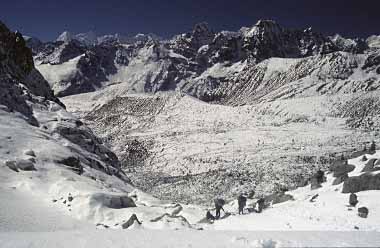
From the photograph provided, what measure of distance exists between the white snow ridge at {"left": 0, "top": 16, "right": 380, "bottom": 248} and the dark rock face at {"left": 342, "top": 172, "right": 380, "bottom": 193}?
0.20 ft

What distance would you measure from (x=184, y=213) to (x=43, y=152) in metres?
13.7

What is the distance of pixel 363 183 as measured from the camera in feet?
70.7

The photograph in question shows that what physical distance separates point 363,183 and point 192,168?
4508 cm

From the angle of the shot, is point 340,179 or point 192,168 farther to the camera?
point 192,168

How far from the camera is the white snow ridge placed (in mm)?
13921

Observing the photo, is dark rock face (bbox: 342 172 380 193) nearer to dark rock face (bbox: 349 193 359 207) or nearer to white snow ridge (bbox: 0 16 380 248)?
white snow ridge (bbox: 0 16 380 248)

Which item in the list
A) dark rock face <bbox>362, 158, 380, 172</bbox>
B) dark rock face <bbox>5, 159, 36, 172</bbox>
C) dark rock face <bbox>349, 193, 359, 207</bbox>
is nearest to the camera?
dark rock face <bbox>349, 193, 359, 207</bbox>

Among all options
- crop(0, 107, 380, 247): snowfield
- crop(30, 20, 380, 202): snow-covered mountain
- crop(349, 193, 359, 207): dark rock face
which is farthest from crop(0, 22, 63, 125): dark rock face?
crop(349, 193, 359, 207): dark rock face

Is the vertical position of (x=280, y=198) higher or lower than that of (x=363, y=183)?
lower

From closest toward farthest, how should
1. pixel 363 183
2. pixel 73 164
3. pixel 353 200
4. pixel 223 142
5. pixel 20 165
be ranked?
pixel 353 200
pixel 363 183
pixel 20 165
pixel 73 164
pixel 223 142

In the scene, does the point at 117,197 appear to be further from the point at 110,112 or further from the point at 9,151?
the point at 110,112

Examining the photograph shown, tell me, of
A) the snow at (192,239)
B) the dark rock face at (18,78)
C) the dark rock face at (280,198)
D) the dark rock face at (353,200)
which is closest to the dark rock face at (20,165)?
the dark rock face at (18,78)

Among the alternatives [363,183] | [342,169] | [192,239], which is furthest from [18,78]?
[192,239]

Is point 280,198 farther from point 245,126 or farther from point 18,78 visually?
point 245,126
